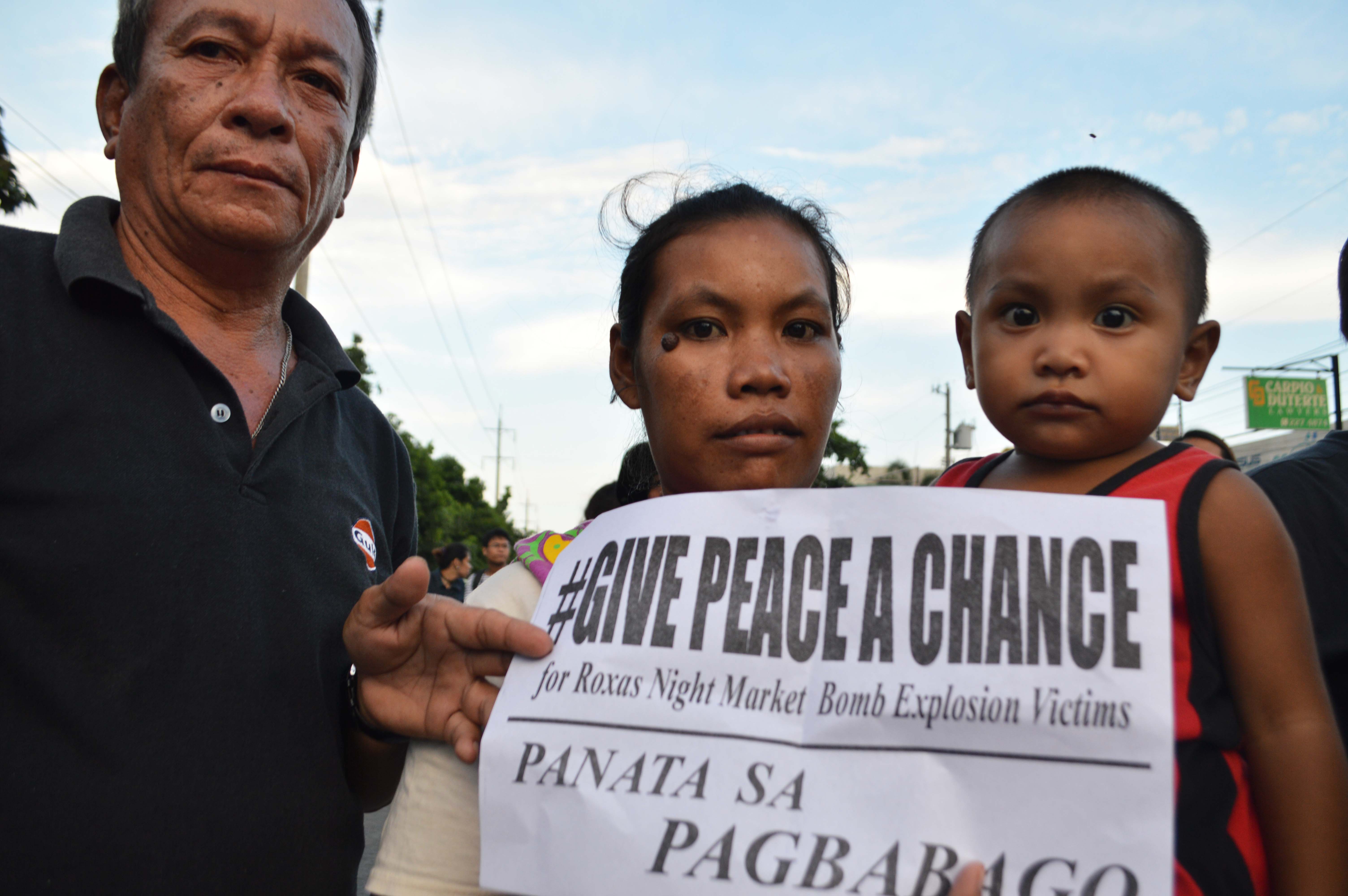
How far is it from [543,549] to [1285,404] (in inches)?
1255

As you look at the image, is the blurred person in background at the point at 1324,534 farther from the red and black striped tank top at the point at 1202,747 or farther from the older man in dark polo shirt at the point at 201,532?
the older man in dark polo shirt at the point at 201,532

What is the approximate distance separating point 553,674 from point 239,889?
805mm

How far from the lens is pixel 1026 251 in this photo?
153cm

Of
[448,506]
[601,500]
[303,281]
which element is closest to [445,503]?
[448,506]

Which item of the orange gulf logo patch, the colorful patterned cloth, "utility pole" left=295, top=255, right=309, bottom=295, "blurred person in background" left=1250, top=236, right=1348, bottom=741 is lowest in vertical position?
the colorful patterned cloth

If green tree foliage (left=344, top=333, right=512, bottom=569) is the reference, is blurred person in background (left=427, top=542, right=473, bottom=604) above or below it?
below

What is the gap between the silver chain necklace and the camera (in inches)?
72.3

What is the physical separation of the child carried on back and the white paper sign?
0.74ft

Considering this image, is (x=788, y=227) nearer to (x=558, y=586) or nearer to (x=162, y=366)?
(x=558, y=586)

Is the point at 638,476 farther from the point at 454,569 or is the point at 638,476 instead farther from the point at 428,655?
the point at 454,569

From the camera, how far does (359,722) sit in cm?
167

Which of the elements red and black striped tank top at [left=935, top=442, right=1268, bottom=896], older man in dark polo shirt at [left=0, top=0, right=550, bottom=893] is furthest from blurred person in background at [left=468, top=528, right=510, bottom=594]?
red and black striped tank top at [left=935, top=442, right=1268, bottom=896]

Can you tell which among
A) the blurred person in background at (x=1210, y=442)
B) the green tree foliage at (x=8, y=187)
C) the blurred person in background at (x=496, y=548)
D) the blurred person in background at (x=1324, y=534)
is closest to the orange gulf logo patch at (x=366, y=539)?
the blurred person in background at (x=1324, y=534)

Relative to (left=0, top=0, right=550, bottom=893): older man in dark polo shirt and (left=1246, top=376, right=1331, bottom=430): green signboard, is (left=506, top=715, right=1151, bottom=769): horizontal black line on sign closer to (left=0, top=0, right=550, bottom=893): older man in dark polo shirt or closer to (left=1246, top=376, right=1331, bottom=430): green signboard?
(left=0, top=0, right=550, bottom=893): older man in dark polo shirt
